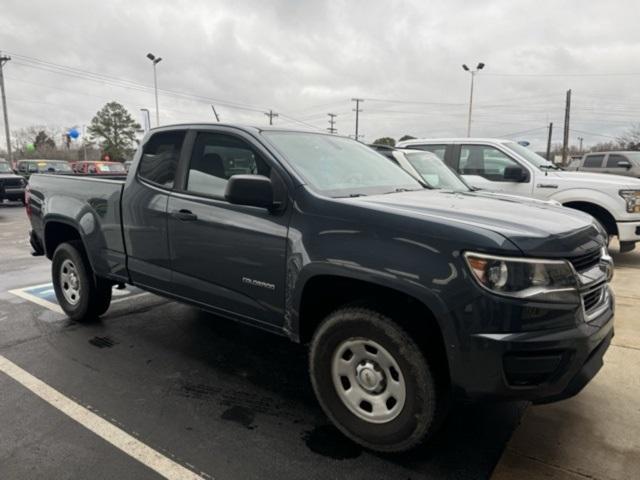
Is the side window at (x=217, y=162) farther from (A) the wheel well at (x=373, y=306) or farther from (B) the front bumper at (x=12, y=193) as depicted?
(B) the front bumper at (x=12, y=193)

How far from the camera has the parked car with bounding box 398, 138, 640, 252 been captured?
6.99 m

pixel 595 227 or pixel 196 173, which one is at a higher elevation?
pixel 196 173

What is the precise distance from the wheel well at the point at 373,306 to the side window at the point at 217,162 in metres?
0.92

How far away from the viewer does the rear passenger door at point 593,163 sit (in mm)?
17922

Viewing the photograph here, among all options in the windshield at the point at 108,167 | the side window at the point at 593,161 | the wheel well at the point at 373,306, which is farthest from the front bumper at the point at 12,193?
the side window at the point at 593,161

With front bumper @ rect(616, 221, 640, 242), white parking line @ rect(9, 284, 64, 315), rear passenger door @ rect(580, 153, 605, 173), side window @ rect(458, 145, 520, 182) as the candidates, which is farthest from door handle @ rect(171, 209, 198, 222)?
rear passenger door @ rect(580, 153, 605, 173)

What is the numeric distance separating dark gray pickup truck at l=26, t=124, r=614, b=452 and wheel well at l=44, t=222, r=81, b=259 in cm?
125

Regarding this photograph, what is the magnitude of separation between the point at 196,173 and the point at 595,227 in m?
2.67

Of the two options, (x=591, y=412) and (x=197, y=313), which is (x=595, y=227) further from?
(x=197, y=313)

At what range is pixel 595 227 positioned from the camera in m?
2.81

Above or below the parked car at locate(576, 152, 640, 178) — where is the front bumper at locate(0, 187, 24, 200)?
below

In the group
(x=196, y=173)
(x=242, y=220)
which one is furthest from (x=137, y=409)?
(x=196, y=173)

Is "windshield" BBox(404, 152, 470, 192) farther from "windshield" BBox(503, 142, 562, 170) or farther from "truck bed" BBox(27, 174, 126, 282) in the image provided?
"truck bed" BBox(27, 174, 126, 282)

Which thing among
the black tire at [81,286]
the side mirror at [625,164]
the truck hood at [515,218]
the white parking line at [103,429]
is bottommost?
the white parking line at [103,429]
